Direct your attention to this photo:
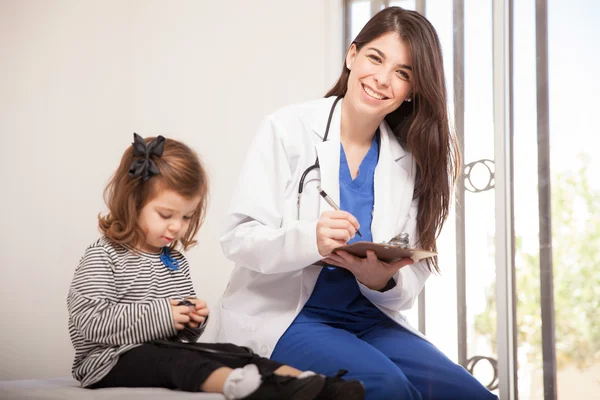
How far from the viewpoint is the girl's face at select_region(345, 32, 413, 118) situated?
164 cm

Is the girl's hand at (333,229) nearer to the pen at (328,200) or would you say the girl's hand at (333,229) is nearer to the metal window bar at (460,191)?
the pen at (328,200)

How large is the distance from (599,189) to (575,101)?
0.25 meters

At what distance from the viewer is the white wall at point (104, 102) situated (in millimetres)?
2062

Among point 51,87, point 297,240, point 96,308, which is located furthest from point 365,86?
point 51,87

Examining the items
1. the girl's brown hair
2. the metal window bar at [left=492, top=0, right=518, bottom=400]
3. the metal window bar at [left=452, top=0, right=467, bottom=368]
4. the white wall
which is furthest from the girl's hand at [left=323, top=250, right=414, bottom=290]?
the white wall

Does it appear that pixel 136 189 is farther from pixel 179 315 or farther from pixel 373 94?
pixel 373 94

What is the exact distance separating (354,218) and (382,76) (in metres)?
0.44

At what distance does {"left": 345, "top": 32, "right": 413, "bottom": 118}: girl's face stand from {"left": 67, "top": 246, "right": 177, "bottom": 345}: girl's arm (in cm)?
70

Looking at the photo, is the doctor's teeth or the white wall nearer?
the doctor's teeth

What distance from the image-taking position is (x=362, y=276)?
1.52 metres

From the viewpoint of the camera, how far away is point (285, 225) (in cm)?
154

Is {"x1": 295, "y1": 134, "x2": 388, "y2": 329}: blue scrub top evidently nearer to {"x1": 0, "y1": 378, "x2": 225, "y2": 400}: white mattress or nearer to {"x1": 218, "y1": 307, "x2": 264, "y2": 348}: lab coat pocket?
{"x1": 218, "y1": 307, "x2": 264, "y2": 348}: lab coat pocket

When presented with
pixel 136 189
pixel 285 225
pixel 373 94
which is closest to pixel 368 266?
pixel 285 225

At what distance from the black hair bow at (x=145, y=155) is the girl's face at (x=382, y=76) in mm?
512
